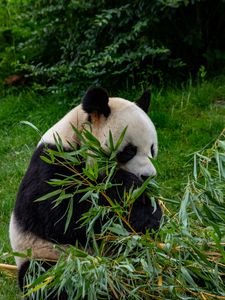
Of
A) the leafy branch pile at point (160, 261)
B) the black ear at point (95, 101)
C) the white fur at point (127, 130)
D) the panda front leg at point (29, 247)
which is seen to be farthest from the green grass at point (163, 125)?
the leafy branch pile at point (160, 261)

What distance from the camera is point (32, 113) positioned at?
8.20 meters

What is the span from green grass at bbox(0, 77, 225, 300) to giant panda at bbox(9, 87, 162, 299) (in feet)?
5.32

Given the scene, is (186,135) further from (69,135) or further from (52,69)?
(69,135)

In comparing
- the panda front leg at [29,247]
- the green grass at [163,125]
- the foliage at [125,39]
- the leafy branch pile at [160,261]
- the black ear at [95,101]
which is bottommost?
the green grass at [163,125]

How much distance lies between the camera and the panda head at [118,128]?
14.6 feet

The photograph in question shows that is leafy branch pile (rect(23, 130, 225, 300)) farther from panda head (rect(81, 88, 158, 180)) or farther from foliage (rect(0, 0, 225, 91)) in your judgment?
foliage (rect(0, 0, 225, 91))

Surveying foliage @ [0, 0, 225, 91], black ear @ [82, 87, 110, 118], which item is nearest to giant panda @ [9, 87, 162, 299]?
black ear @ [82, 87, 110, 118]

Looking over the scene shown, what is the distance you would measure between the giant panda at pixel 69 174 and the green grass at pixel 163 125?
1.62 m

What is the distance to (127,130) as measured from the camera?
4508mm

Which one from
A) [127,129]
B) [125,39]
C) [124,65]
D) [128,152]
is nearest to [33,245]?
[128,152]

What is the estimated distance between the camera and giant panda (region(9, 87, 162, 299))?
4281 mm

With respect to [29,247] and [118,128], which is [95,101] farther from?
[29,247]

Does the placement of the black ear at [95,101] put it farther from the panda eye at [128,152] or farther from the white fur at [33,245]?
the white fur at [33,245]

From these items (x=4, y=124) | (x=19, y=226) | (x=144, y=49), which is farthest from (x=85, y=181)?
(x=4, y=124)
